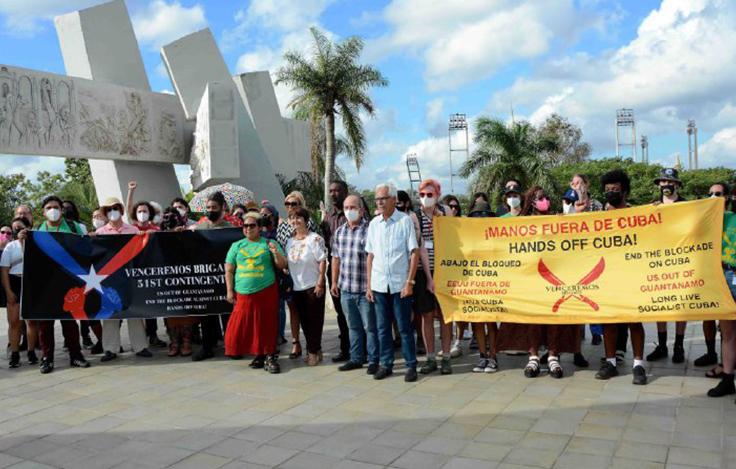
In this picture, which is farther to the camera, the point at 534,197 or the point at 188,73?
the point at 188,73

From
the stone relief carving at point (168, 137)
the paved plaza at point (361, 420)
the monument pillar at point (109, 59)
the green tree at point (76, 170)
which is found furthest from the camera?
the green tree at point (76, 170)

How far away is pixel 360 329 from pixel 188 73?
1447cm

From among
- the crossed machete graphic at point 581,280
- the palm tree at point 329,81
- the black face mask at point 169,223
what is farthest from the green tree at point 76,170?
the crossed machete graphic at point 581,280

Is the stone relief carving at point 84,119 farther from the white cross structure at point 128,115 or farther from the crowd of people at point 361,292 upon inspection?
the crowd of people at point 361,292

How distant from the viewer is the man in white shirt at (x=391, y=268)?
17.7ft

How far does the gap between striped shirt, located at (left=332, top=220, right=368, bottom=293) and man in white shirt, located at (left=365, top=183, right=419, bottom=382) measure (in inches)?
5.7

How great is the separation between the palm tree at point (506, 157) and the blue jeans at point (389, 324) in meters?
21.3

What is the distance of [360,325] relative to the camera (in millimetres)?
5867

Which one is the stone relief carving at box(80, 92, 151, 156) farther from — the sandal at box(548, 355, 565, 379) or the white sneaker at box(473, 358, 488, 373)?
the sandal at box(548, 355, 565, 379)

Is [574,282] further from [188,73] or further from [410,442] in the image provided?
[188,73]

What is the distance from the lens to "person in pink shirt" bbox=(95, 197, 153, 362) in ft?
22.1

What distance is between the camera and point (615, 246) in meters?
5.25

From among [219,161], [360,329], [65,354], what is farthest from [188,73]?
[360,329]

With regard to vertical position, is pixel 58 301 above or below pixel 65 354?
above
